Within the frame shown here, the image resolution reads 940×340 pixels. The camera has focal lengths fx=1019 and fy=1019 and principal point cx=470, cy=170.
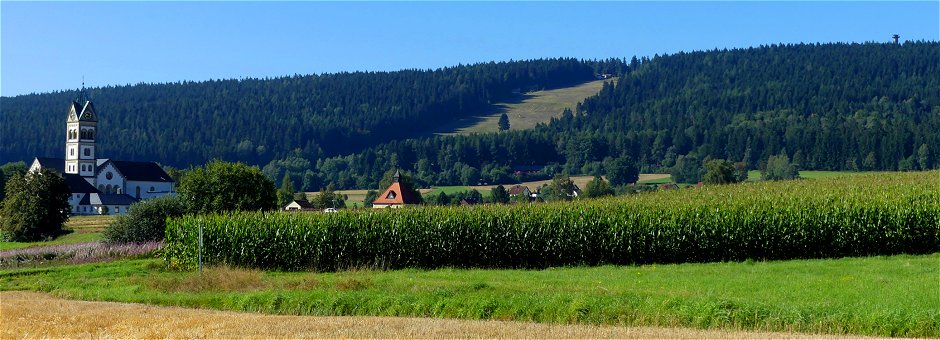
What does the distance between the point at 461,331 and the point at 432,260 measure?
68.0 feet

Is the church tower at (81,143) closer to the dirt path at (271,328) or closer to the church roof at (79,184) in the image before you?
the church roof at (79,184)

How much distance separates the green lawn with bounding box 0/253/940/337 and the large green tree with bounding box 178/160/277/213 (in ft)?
63.9

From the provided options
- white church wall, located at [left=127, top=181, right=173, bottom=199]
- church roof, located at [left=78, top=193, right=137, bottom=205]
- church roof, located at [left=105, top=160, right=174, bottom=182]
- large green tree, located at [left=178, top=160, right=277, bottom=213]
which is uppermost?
large green tree, located at [left=178, top=160, right=277, bottom=213]

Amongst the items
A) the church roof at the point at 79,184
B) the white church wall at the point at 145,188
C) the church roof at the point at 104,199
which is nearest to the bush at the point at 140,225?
the church roof at the point at 104,199

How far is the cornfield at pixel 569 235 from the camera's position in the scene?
39.1 metres

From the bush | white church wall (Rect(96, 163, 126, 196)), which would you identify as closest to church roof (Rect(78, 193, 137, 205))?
white church wall (Rect(96, 163, 126, 196))

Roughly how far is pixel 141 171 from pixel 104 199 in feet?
54.4

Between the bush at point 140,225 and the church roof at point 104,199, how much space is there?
94654 mm

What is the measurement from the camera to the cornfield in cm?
3906

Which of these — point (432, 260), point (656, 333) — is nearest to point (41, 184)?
point (432, 260)

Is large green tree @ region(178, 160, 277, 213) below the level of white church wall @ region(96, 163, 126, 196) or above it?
above

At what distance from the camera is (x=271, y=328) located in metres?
19.8

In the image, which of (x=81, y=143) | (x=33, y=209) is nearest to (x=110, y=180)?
(x=81, y=143)

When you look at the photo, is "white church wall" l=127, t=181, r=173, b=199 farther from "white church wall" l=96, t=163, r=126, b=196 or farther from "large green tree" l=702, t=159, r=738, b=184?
"large green tree" l=702, t=159, r=738, b=184
